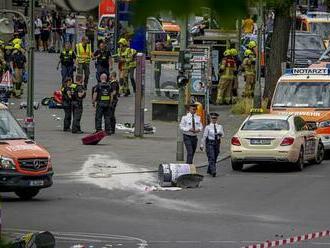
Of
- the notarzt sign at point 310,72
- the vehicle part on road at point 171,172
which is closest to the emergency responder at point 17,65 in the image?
the notarzt sign at point 310,72

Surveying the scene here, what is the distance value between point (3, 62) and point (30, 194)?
16.6 metres

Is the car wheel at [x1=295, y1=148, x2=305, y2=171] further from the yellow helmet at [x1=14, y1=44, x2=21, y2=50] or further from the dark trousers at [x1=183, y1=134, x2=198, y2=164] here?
the yellow helmet at [x1=14, y1=44, x2=21, y2=50]

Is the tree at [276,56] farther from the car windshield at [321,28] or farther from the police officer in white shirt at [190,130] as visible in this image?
the car windshield at [321,28]

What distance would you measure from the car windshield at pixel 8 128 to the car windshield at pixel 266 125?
24.8 feet

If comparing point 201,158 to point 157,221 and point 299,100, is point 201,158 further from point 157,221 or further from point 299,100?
point 157,221

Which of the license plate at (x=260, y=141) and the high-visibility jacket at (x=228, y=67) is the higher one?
the high-visibility jacket at (x=228, y=67)

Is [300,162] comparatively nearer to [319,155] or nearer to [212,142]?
[319,155]

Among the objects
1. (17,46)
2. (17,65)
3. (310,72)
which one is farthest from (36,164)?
(17,46)

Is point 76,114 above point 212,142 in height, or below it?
below

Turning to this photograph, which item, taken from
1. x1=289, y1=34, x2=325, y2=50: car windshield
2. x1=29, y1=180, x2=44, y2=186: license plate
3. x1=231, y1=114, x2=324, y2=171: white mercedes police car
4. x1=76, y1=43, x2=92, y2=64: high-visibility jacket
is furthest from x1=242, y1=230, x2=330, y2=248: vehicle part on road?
x1=289, y1=34, x2=325, y2=50: car windshield

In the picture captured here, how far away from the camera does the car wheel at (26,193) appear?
70.2 feet

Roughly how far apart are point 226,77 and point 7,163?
2017cm

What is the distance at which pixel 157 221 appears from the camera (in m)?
18.2

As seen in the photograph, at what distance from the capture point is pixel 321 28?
53.9 m
